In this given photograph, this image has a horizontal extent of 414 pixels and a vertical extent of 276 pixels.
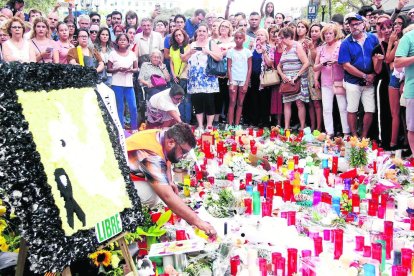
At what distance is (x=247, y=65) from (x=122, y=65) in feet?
6.16

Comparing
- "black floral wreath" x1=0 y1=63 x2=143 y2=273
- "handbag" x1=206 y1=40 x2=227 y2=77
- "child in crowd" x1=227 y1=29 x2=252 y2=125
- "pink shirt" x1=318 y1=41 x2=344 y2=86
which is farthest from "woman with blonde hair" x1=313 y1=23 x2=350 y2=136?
"black floral wreath" x1=0 y1=63 x2=143 y2=273

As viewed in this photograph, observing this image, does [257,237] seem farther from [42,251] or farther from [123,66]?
[123,66]

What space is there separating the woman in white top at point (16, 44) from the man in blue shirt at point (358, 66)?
399cm

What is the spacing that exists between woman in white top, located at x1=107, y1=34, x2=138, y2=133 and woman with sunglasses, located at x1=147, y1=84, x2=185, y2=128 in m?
1.24

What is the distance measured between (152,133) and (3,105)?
1.77 meters

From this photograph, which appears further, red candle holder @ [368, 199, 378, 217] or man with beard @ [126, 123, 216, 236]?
red candle holder @ [368, 199, 378, 217]

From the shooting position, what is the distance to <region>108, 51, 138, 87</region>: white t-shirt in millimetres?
7430

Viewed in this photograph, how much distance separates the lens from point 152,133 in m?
3.70

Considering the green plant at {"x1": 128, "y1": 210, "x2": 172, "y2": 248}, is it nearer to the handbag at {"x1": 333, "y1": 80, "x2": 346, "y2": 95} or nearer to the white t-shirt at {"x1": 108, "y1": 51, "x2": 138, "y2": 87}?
the handbag at {"x1": 333, "y1": 80, "x2": 346, "y2": 95}

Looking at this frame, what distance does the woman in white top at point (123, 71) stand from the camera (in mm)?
7422

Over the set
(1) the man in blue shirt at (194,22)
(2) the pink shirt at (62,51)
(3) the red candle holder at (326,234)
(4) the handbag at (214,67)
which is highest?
(1) the man in blue shirt at (194,22)

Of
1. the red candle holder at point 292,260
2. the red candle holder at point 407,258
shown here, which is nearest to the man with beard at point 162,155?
the red candle holder at point 292,260

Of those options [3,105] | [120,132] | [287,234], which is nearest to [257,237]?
[287,234]

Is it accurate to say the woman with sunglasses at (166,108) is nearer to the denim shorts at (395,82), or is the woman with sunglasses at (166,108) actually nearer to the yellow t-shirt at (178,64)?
the yellow t-shirt at (178,64)
